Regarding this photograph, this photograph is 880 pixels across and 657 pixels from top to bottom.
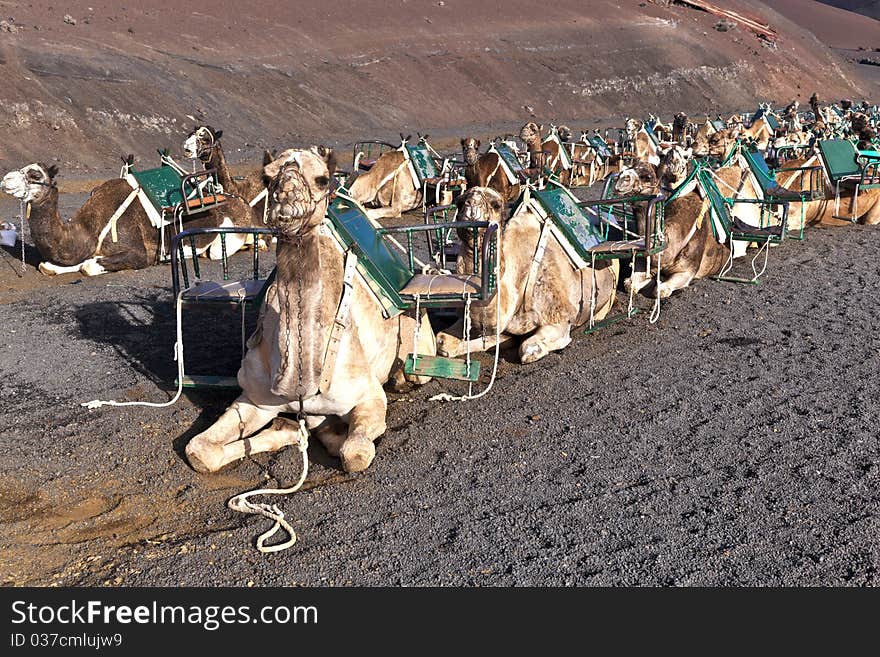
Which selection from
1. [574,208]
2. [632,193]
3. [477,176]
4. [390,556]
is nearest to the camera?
[390,556]

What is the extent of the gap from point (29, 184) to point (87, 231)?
830mm

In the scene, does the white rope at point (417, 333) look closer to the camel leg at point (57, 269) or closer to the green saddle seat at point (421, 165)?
the camel leg at point (57, 269)

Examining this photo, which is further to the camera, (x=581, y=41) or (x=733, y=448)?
(x=581, y=41)

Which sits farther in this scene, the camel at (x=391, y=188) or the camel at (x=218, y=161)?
the camel at (x=391, y=188)

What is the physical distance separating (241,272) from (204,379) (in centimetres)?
528

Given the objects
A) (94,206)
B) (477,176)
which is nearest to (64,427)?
(94,206)

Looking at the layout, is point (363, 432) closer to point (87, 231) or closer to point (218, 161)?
point (87, 231)

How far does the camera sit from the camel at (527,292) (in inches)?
289

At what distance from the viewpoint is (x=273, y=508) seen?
484 centimetres

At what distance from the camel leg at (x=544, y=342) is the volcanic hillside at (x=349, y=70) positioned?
1882 centimetres

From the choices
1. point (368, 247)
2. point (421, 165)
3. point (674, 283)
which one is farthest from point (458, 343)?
point (421, 165)

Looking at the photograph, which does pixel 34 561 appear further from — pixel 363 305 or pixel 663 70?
pixel 663 70

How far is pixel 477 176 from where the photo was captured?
13.4 metres

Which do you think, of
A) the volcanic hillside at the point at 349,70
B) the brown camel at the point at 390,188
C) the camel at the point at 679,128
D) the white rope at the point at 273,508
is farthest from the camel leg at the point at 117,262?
the volcanic hillside at the point at 349,70
